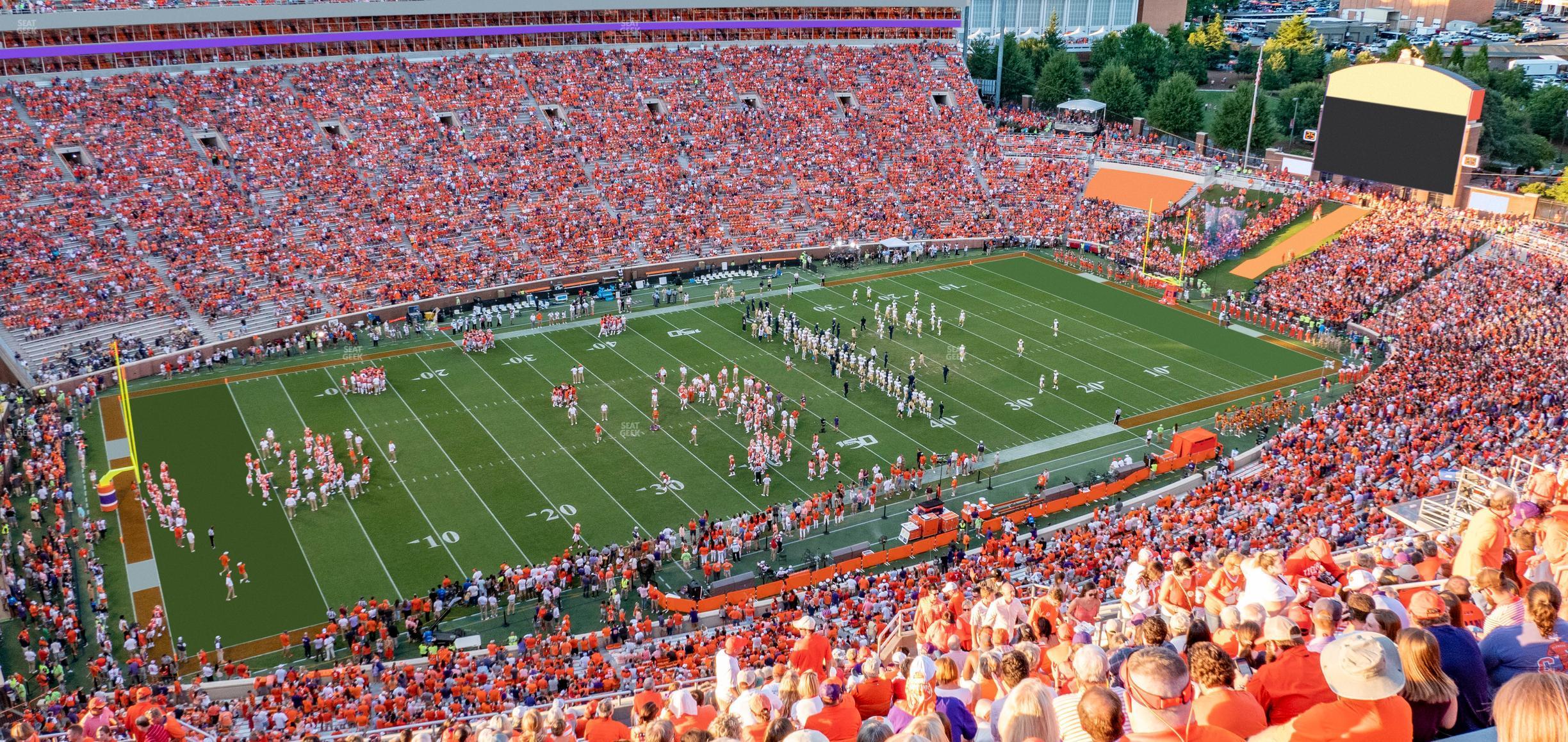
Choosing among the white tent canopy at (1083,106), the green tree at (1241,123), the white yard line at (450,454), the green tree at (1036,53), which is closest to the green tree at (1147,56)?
the green tree at (1036,53)

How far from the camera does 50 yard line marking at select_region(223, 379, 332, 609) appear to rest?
77.8 ft

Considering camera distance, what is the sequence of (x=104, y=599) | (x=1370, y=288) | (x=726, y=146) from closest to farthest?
(x=104, y=599) → (x=1370, y=288) → (x=726, y=146)

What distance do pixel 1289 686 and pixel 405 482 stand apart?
82.6 ft

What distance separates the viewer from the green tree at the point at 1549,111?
59.2 metres

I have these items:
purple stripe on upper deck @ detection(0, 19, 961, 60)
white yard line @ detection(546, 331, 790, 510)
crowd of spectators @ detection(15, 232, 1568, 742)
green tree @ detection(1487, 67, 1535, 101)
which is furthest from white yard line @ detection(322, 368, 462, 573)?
green tree @ detection(1487, 67, 1535, 101)

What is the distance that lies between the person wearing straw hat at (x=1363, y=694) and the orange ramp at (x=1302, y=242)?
42806 mm

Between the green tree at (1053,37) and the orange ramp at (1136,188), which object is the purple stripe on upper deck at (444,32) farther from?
the green tree at (1053,37)

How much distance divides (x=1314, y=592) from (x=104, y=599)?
2160cm

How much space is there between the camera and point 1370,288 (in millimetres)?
40844

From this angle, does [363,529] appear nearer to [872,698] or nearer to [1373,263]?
[872,698]

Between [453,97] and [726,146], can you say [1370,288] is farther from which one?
[453,97]

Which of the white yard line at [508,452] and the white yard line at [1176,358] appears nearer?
the white yard line at [508,452]

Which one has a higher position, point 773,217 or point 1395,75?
point 1395,75

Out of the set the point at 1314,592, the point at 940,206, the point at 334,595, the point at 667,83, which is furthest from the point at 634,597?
the point at 667,83
